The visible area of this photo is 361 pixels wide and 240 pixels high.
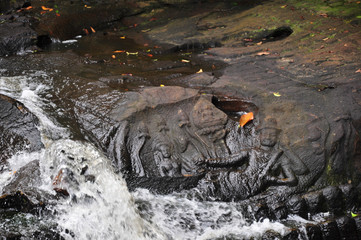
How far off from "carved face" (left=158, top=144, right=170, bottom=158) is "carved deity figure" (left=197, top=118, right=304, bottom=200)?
0.48m

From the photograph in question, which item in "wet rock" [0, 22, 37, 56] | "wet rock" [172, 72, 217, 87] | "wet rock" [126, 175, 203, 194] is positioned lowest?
"wet rock" [126, 175, 203, 194]

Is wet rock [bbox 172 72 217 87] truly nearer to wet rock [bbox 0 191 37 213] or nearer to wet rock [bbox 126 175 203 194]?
wet rock [bbox 126 175 203 194]

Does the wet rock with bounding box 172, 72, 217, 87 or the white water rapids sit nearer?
the white water rapids

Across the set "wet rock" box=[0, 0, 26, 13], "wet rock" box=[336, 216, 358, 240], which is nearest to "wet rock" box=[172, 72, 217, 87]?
"wet rock" box=[336, 216, 358, 240]

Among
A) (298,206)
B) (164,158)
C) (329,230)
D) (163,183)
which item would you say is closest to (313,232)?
(329,230)

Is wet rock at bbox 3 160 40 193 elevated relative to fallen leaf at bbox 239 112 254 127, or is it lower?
lower

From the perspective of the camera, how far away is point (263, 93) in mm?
4445

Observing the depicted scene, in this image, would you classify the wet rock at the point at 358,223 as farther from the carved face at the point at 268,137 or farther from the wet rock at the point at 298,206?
the carved face at the point at 268,137

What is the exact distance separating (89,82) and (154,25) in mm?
3742

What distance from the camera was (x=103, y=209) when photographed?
3.50 metres

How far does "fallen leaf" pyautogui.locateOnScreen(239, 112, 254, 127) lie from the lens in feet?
13.4

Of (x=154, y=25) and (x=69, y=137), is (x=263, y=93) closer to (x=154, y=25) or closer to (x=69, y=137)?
(x=69, y=137)

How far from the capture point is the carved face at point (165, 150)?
3.87 metres

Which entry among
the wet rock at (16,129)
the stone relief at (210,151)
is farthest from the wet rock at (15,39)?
the stone relief at (210,151)
